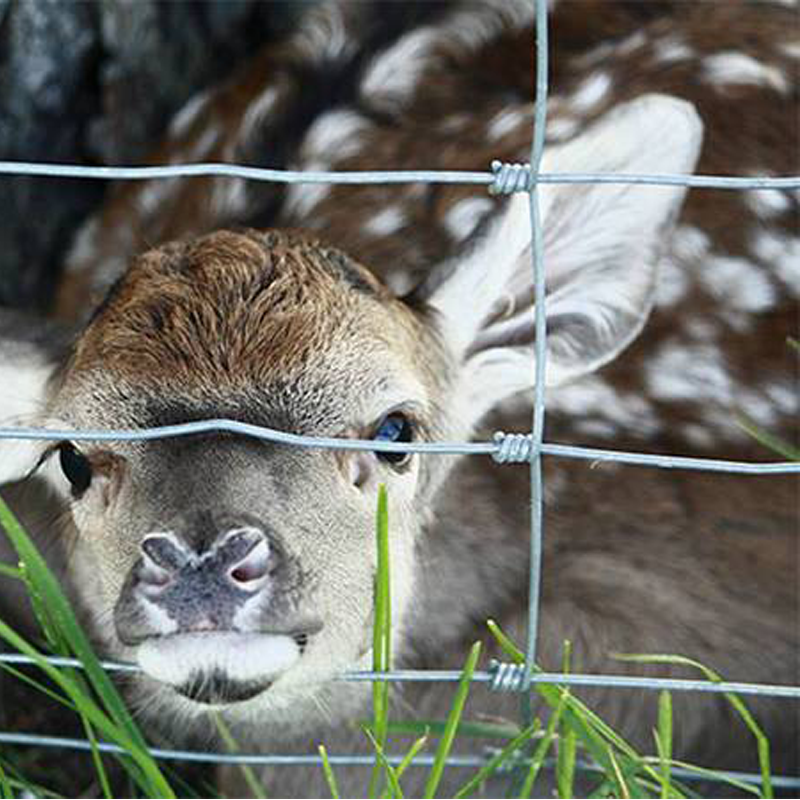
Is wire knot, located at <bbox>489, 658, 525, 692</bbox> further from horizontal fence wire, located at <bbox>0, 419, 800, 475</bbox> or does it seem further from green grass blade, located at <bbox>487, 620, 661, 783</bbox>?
horizontal fence wire, located at <bbox>0, 419, 800, 475</bbox>

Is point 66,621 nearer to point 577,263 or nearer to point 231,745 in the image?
point 231,745

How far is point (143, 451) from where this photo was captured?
7.20 ft

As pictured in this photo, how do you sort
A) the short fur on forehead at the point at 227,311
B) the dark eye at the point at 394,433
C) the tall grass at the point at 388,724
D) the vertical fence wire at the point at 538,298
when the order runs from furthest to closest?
the dark eye at the point at 394,433 → the short fur on forehead at the point at 227,311 → the tall grass at the point at 388,724 → the vertical fence wire at the point at 538,298

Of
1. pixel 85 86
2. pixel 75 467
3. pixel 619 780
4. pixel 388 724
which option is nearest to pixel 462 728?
pixel 388 724

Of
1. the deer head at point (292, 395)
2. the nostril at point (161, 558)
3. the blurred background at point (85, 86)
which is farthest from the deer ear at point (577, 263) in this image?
the blurred background at point (85, 86)

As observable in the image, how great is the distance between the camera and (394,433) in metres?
2.38

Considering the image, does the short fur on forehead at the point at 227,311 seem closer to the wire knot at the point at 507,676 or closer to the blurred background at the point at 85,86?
the wire knot at the point at 507,676

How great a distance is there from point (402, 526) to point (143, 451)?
0.43 m

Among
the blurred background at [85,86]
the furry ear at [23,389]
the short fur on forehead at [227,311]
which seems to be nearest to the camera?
the short fur on forehead at [227,311]

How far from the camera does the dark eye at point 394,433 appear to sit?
235 centimetres

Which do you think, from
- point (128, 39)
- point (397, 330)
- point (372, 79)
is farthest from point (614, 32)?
point (397, 330)

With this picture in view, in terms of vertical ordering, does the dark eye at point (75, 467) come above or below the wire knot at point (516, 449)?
above

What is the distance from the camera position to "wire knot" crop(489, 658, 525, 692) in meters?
2.13

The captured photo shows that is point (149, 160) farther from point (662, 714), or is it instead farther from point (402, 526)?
point (662, 714)
